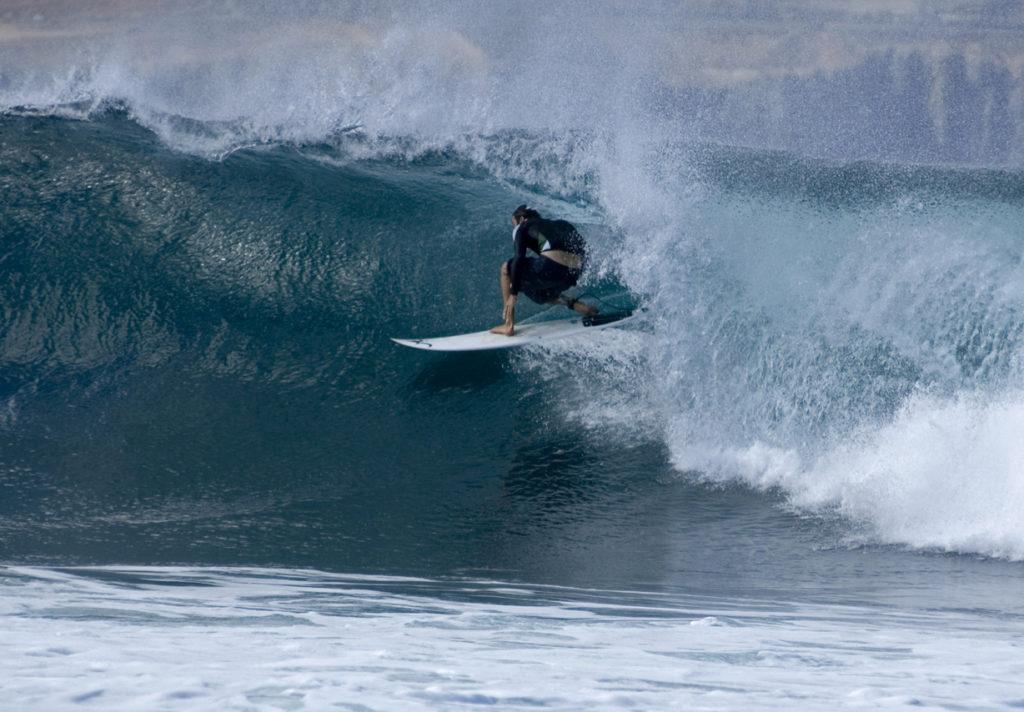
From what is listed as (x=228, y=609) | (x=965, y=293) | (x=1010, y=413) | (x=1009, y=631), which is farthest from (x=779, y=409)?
(x=228, y=609)

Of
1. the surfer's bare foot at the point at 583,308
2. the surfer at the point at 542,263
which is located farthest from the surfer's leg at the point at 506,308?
the surfer's bare foot at the point at 583,308

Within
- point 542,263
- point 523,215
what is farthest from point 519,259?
point 523,215

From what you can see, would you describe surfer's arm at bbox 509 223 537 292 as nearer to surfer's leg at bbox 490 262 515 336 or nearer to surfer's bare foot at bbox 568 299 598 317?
surfer's leg at bbox 490 262 515 336

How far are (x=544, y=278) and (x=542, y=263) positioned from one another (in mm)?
117

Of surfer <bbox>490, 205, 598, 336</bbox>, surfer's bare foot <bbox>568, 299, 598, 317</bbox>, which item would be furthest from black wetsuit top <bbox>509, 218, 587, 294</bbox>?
surfer's bare foot <bbox>568, 299, 598, 317</bbox>

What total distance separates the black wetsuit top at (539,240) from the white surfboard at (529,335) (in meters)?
0.41

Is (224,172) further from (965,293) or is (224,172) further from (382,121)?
(965,293)

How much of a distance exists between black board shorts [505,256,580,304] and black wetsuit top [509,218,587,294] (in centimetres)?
6

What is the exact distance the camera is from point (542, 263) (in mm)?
7277

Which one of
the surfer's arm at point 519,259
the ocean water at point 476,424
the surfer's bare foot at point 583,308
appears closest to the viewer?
the ocean water at point 476,424

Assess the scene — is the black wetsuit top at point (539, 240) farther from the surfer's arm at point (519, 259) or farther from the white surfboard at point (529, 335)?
the white surfboard at point (529, 335)

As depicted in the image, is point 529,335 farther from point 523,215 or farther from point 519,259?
point 523,215

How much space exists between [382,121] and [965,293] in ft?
20.9

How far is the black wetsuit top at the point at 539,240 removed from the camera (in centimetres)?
718
